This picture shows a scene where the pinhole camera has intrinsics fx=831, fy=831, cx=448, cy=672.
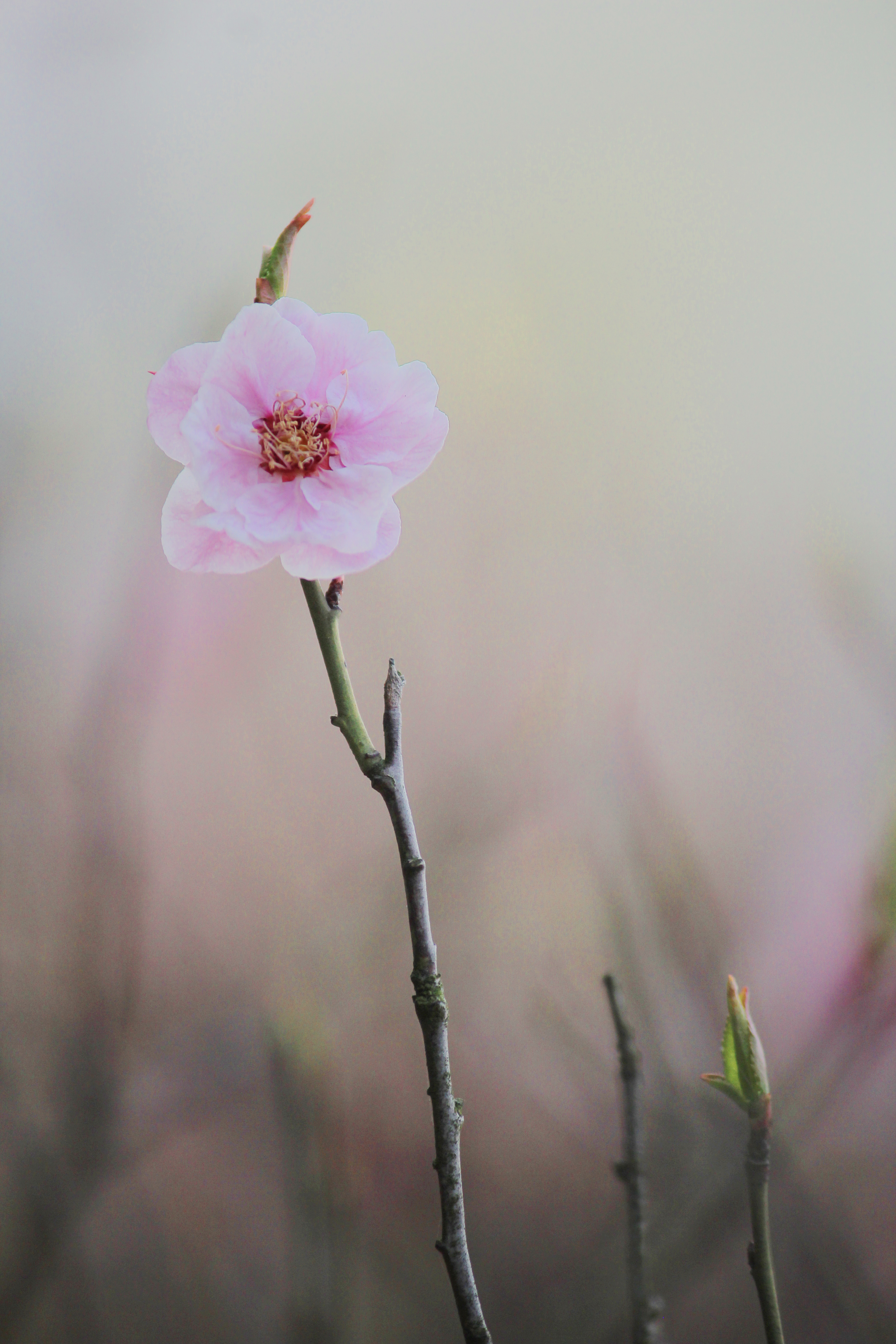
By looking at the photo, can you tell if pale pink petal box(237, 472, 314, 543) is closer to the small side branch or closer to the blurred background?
the small side branch

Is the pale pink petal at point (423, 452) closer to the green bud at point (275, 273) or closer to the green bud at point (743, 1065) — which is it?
the green bud at point (275, 273)

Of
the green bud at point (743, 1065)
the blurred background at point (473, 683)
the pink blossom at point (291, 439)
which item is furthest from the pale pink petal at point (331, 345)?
the blurred background at point (473, 683)

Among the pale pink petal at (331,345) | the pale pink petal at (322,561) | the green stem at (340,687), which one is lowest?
the green stem at (340,687)

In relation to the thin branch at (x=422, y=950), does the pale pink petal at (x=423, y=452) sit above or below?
above

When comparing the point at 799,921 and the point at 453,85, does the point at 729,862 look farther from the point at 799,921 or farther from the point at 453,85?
the point at 453,85

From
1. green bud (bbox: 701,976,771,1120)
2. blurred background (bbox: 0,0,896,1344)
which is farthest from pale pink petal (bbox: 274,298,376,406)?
blurred background (bbox: 0,0,896,1344)

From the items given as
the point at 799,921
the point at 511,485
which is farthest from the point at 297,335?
the point at 799,921

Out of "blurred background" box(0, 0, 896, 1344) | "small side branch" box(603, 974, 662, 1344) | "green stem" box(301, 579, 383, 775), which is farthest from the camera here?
"blurred background" box(0, 0, 896, 1344)
